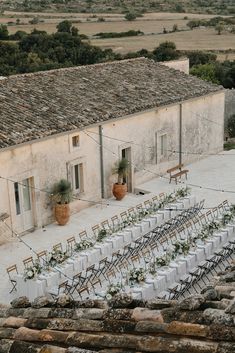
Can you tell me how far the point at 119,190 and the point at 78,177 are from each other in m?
1.67

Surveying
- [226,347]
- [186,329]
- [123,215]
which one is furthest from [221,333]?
[123,215]

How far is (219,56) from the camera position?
6091cm

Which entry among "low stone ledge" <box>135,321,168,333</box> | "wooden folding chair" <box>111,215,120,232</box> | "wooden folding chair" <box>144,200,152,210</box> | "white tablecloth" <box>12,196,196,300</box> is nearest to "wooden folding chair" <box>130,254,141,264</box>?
"white tablecloth" <box>12,196,196,300</box>

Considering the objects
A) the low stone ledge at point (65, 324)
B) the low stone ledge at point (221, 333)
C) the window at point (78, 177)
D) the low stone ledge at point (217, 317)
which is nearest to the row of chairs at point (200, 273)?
the window at point (78, 177)

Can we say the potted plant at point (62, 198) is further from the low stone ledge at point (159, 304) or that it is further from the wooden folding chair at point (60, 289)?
the low stone ledge at point (159, 304)

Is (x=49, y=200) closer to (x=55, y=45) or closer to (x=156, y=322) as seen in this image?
(x=156, y=322)

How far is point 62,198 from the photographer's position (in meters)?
18.9

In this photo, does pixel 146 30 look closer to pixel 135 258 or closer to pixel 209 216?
pixel 209 216

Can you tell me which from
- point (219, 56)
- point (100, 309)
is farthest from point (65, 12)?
→ point (100, 309)

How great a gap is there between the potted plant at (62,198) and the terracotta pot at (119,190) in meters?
2.57

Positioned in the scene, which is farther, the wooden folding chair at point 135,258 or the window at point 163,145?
the window at point 163,145

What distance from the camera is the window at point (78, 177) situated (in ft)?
66.3

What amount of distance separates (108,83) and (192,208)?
23.4 ft

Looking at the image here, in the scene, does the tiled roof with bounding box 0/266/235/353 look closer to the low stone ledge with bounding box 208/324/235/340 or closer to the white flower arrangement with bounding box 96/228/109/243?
the low stone ledge with bounding box 208/324/235/340
